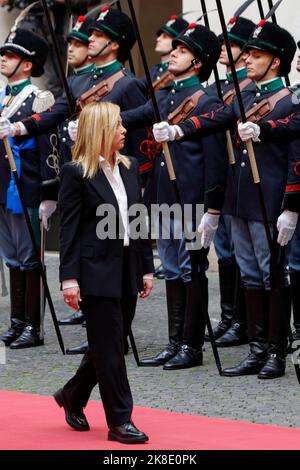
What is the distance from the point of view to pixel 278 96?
8664 millimetres

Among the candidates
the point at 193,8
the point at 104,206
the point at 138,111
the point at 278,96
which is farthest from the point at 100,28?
the point at 193,8

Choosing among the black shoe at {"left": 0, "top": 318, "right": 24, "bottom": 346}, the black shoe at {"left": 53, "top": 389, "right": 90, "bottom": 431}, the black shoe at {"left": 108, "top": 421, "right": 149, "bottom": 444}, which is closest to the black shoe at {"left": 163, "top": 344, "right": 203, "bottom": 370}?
the black shoe at {"left": 0, "top": 318, "right": 24, "bottom": 346}

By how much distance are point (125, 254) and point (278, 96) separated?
1.99m

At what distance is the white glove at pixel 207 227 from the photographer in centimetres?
900

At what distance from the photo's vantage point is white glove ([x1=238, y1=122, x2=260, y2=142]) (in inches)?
328

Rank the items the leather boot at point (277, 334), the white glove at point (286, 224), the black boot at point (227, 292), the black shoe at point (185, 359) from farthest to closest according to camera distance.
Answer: the black boot at point (227, 292), the black shoe at point (185, 359), the leather boot at point (277, 334), the white glove at point (286, 224)

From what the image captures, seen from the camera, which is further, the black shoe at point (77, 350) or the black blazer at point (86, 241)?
the black shoe at point (77, 350)

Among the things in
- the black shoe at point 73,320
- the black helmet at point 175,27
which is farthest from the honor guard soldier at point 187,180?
the black helmet at point 175,27

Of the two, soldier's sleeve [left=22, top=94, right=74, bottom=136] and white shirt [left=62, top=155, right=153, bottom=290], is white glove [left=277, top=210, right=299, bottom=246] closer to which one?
white shirt [left=62, top=155, right=153, bottom=290]

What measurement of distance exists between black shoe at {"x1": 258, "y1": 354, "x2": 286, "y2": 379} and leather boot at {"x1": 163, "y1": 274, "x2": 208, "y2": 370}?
55 cm

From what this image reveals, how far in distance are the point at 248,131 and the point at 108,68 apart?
159 cm

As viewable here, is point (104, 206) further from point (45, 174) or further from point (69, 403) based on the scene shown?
point (45, 174)

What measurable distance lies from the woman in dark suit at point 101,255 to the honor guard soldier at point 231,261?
8.28 feet

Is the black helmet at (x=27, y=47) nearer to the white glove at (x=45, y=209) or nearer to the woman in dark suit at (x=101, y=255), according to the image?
the white glove at (x=45, y=209)
